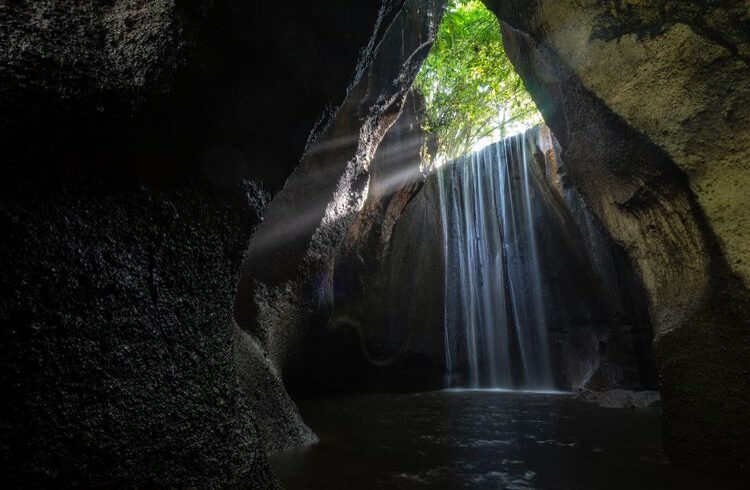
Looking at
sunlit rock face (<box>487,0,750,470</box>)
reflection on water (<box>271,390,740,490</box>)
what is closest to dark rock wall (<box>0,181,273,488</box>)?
reflection on water (<box>271,390,740,490</box>)

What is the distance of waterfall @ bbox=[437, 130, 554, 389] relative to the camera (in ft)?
38.8

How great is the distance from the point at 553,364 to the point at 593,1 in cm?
939

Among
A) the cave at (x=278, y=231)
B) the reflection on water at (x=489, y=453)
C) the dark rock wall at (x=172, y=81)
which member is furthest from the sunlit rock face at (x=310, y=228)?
the dark rock wall at (x=172, y=81)

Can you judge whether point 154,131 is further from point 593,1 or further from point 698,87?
point 593,1

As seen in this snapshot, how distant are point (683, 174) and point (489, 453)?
114 inches

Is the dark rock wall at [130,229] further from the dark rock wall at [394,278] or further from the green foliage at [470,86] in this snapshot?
the green foliage at [470,86]

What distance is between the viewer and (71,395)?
159 centimetres

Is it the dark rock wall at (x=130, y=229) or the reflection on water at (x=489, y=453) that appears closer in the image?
the dark rock wall at (x=130, y=229)

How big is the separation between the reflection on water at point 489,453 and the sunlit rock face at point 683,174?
568 mm

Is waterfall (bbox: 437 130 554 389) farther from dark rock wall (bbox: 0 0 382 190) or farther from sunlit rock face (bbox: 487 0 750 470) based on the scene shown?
dark rock wall (bbox: 0 0 382 190)

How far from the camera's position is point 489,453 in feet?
12.5

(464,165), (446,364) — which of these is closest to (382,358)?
(446,364)

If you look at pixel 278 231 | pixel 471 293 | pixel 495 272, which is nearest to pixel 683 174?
pixel 278 231

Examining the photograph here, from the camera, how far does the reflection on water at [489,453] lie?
298cm
